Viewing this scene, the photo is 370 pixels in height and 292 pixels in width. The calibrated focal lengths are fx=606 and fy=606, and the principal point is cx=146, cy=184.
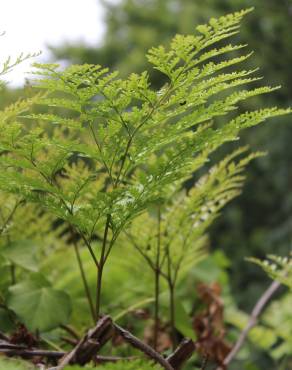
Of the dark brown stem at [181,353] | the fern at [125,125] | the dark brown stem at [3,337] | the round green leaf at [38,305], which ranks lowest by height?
the dark brown stem at [181,353]

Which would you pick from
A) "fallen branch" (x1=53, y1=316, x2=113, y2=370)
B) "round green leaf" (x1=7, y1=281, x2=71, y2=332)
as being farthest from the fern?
"round green leaf" (x1=7, y1=281, x2=71, y2=332)

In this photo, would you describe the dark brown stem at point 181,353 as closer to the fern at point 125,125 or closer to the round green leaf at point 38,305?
the fern at point 125,125

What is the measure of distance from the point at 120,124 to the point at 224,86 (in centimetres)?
9

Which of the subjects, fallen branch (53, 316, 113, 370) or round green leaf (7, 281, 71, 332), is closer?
fallen branch (53, 316, 113, 370)

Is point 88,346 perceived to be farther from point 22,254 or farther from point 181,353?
point 22,254

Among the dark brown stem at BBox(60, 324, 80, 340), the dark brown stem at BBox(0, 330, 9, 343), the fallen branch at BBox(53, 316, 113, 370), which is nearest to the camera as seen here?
the fallen branch at BBox(53, 316, 113, 370)

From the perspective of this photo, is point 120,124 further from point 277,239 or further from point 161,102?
point 277,239

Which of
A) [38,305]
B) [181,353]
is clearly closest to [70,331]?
[38,305]

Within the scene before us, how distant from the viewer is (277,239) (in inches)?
231

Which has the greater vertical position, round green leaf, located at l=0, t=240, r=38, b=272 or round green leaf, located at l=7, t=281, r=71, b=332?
round green leaf, located at l=0, t=240, r=38, b=272

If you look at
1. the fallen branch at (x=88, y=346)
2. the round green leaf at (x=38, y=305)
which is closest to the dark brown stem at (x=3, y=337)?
the round green leaf at (x=38, y=305)

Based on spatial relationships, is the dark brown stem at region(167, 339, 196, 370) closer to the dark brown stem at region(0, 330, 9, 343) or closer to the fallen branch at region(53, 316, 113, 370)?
the fallen branch at region(53, 316, 113, 370)

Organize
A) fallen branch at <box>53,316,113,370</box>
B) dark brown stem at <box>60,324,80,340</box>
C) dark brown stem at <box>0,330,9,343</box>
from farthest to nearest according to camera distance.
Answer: dark brown stem at <box>60,324,80,340</box>
dark brown stem at <box>0,330,9,343</box>
fallen branch at <box>53,316,113,370</box>

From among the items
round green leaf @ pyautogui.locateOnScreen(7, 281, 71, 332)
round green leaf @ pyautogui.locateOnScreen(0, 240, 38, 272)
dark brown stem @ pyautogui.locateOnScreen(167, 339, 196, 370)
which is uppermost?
round green leaf @ pyautogui.locateOnScreen(0, 240, 38, 272)
